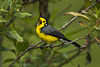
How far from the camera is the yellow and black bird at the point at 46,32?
2.10 meters

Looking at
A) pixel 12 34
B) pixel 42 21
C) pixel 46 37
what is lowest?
pixel 46 37

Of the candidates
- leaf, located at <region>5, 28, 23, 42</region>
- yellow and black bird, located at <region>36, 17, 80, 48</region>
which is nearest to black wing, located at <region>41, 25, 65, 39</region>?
yellow and black bird, located at <region>36, 17, 80, 48</region>

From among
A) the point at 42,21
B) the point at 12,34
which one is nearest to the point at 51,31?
the point at 42,21

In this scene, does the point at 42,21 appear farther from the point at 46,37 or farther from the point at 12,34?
the point at 12,34

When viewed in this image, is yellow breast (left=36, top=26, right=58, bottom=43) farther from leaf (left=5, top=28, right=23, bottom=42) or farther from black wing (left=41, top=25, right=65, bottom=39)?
leaf (left=5, top=28, right=23, bottom=42)

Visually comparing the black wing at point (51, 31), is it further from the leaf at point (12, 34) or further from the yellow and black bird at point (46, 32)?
the leaf at point (12, 34)

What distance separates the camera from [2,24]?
4.92ft

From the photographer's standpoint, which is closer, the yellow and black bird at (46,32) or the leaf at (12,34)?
the leaf at (12,34)

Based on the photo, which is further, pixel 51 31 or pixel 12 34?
pixel 51 31

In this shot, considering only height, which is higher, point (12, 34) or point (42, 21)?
point (12, 34)

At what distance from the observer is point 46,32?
7.34 feet

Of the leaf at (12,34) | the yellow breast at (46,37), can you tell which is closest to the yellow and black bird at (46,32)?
the yellow breast at (46,37)

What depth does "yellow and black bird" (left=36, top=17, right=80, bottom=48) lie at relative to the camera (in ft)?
6.90

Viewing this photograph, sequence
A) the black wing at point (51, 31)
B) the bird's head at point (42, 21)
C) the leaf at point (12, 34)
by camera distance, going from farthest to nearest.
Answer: the bird's head at point (42, 21) → the black wing at point (51, 31) → the leaf at point (12, 34)
